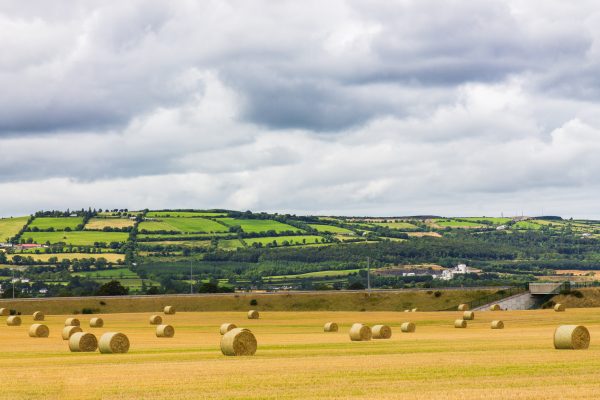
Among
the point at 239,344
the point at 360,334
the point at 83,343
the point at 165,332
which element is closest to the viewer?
the point at 239,344

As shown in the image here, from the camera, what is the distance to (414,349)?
2195 inches

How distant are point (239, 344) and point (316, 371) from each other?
34.8 feet

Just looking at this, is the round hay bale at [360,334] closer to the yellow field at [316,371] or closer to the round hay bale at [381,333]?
the yellow field at [316,371]

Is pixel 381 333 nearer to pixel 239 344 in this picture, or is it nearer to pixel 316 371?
pixel 239 344

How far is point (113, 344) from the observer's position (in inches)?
2195

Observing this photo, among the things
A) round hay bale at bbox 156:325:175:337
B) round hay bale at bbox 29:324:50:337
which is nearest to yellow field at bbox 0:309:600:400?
round hay bale at bbox 156:325:175:337

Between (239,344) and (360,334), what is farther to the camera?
(360,334)

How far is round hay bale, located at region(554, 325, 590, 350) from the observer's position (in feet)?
167

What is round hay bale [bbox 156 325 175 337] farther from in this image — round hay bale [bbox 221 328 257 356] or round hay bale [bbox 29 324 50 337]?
round hay bale [bbox 221 328 257 356]

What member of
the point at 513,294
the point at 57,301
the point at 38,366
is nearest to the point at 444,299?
the point at 513,294

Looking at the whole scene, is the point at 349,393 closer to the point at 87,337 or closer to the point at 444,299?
the point at 87,337

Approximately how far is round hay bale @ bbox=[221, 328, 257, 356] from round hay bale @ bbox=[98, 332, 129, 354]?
744cm

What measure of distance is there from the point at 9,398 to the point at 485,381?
16429 millimetres

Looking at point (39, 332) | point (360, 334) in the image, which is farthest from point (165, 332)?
point (360, 334)
